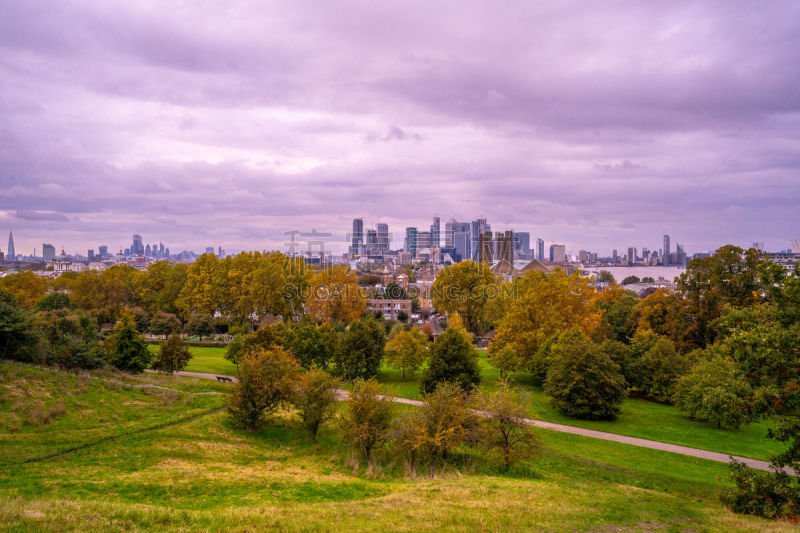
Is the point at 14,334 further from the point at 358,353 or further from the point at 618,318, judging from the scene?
the point at 618,318

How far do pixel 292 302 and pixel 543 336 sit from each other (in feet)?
105

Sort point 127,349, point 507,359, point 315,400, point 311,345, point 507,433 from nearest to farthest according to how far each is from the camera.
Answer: point 507,433
point 315,400
point 127,349
point 507,359
point 311,345

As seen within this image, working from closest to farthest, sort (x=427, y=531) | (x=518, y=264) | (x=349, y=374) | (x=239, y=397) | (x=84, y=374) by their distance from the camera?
(x=427, y=531) → (x=239, y=397) → (x=84, y=374) → (x=349, y=374) → (x=518, y=264)

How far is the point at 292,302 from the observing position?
53531 mm

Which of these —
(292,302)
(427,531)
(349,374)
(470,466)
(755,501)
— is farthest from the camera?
(292,302)

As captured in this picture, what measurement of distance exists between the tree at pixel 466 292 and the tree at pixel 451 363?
873 inches

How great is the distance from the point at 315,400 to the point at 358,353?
419 inches

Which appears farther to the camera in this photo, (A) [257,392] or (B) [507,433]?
(A) [257,392]

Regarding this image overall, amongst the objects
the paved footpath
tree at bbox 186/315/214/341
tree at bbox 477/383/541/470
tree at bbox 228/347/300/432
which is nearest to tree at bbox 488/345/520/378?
the paved footpath

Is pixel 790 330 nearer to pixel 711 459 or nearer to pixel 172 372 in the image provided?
pixel 711 459

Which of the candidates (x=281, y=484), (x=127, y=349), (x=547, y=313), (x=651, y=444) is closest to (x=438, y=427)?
(x=281, y=484)

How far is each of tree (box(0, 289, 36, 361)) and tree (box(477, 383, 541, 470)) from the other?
24607 mm

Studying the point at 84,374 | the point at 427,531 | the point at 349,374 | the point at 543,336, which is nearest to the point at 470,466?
the point at 427,531

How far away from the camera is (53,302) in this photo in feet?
164
